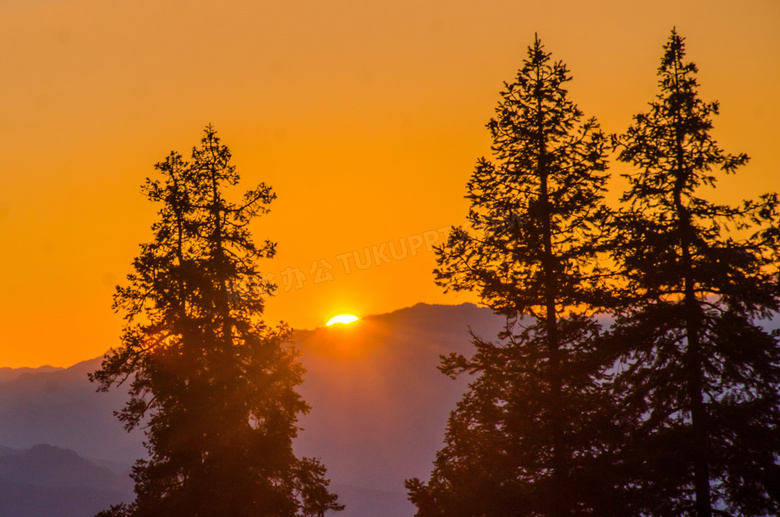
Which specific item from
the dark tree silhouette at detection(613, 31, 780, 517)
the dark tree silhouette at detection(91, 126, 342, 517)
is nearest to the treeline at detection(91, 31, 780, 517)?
the dark tree silhouette at detection(613, 31, 780, 517)

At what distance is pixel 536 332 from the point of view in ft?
65.8

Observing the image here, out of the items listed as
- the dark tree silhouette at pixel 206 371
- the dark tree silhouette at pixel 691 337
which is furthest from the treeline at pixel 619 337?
the dark tree silhouette at pixel 206 371

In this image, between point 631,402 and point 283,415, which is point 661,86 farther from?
point 283,415

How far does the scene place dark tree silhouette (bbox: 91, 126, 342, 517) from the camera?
25.9 m

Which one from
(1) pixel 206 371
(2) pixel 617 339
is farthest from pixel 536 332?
(1) pixel 206 371

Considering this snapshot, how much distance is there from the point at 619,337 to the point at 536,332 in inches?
82.7

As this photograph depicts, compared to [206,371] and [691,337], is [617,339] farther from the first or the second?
[206,371]

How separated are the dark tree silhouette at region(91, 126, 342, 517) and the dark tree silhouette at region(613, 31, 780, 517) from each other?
40.2ft

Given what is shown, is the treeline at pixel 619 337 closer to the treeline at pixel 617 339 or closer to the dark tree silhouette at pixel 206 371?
the treeline at pixel 617 339

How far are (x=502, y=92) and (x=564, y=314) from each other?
6.15 m

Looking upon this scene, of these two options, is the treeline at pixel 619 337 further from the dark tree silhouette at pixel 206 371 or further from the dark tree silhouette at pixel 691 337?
the dark tree silhouette at pixel 206 371

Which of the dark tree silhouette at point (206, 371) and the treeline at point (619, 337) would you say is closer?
the treeline at point (619, 337)

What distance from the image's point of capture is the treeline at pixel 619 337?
18859 millimetres

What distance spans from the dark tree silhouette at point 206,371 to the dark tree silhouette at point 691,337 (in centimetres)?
1227
